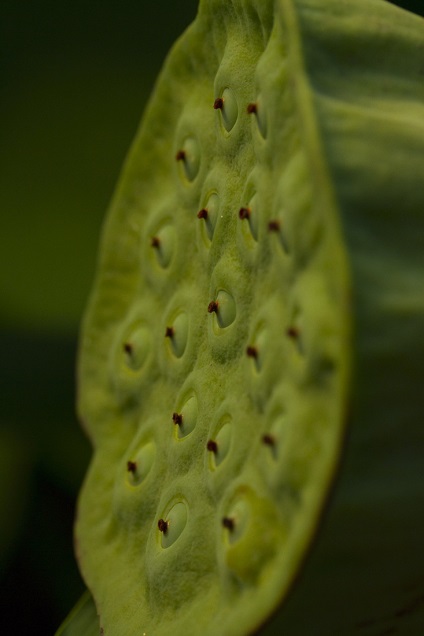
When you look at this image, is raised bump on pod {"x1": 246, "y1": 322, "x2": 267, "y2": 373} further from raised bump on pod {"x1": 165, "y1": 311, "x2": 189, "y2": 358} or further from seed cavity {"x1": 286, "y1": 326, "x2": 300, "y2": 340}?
raised bump on pod {"x1": 165, "y1": 311, "x2": 189, "y2": 358}

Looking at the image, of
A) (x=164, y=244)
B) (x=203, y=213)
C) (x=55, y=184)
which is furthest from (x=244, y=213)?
(x=55, y=184)

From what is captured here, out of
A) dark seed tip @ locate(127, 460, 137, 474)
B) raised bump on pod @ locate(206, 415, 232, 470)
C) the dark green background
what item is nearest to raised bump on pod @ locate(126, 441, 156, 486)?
dark seed tip @ locate(127, 460, 137, 474)

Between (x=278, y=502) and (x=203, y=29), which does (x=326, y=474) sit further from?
(x=203, y=29)

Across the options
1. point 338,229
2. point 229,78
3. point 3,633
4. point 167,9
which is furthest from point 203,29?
point 3,633

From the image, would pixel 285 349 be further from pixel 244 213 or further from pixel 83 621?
pixel 83 621

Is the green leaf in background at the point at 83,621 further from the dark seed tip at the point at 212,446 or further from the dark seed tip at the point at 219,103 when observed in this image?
the dark seed tip at the point at 219,103

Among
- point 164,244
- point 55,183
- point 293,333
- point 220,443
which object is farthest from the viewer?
point 55,183
